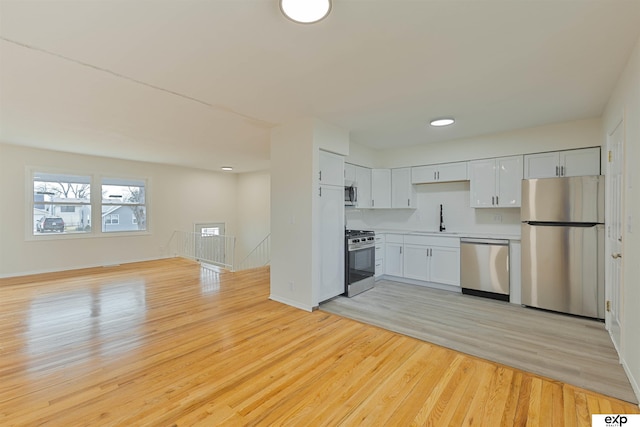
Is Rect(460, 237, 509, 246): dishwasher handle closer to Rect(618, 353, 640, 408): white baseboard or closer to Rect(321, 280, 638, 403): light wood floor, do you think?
Rect(321, 280, 638, 403): light wood floor

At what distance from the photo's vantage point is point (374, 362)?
248 cm

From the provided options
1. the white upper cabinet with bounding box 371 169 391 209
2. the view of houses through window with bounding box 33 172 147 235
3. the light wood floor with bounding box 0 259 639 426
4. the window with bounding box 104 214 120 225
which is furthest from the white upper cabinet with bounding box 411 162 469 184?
the window with bounding box 104 214 120 225

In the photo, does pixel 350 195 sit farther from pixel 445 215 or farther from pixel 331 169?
pixel 445 215

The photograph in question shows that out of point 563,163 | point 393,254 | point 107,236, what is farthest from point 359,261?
point 107,236

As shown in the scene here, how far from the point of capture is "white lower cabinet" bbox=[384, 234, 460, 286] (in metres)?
4.61

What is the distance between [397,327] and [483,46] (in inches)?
109

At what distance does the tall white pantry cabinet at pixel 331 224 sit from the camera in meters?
3.93

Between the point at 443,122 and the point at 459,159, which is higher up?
the point at 443,122

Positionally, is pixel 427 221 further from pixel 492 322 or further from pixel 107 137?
pixel 107 137

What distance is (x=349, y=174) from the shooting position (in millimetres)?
4969

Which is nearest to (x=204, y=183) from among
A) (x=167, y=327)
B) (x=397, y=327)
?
(x=167, y=327)

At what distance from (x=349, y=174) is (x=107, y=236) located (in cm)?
591

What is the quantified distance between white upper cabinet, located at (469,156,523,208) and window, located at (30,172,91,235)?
26.2 ft

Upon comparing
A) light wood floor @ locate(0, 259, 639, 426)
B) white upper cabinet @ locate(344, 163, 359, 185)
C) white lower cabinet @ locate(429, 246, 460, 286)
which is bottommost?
light wood floor @ locate(0, 259, 639, 426)
